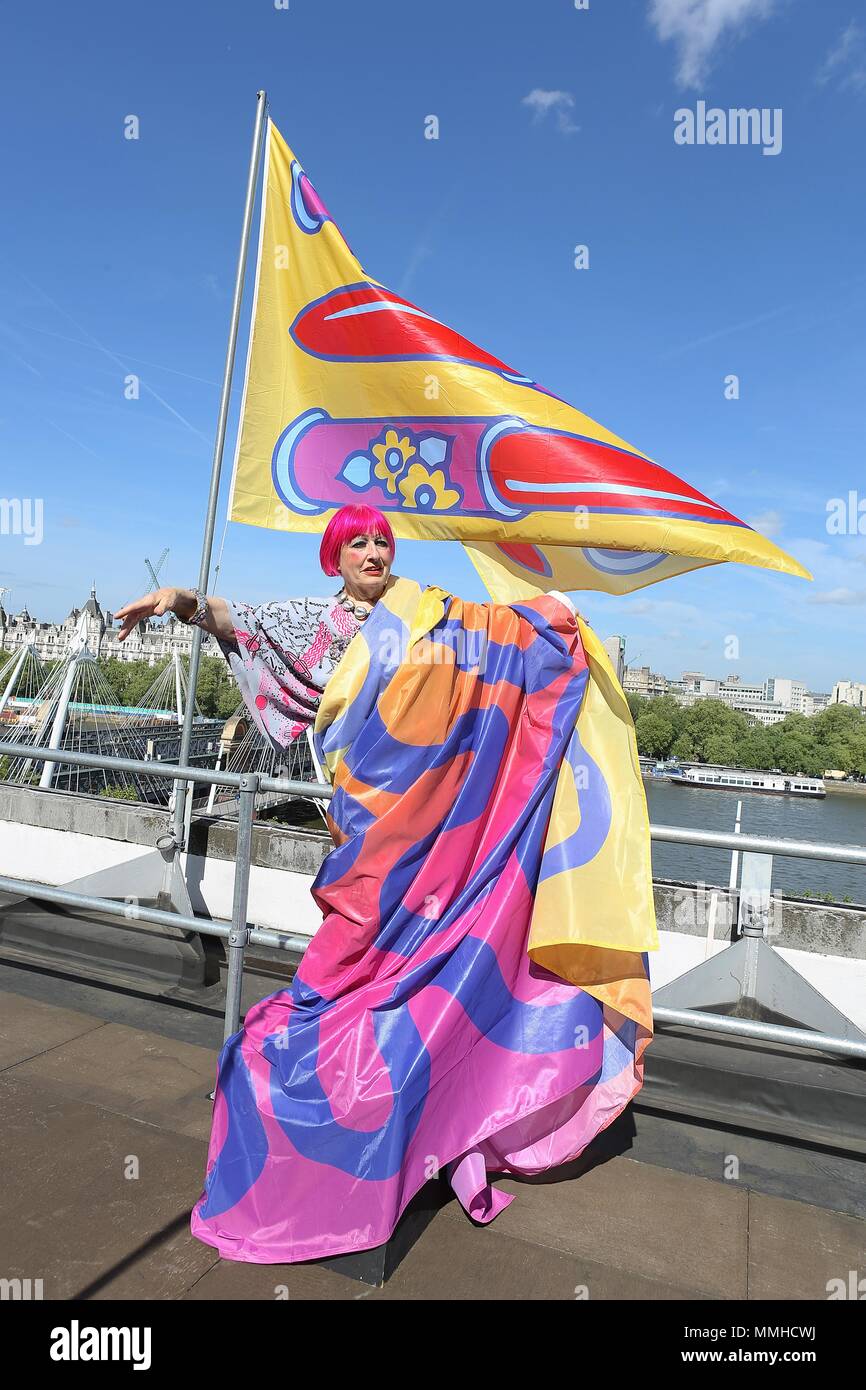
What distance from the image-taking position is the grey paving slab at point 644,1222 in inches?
76.4

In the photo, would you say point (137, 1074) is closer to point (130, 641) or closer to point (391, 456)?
point (391, 456)

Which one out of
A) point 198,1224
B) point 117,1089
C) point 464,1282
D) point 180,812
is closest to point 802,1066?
point 464,1282

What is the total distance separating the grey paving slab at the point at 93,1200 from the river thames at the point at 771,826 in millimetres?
27121

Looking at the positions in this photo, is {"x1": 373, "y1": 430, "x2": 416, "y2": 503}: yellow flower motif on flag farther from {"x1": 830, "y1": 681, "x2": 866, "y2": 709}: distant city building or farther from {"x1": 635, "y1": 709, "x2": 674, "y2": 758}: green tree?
{"x1": 830, "y1": 681, "x2": 866, "y2": 709}: distant city building

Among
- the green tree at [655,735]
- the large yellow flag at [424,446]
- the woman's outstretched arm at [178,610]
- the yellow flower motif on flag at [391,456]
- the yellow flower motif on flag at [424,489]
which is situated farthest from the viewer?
the green tree at [655,735]

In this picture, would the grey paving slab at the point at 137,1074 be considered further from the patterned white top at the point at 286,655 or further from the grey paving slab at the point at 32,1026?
the patterned white top at the point at 286,655

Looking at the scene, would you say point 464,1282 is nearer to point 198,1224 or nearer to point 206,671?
point 198,1224

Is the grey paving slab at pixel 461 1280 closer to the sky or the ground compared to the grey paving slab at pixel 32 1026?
closer to the ground

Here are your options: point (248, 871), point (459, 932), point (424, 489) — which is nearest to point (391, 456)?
point (424, 489)

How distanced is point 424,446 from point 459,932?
2.92 meters

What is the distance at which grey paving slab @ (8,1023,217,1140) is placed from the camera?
8.20 feet

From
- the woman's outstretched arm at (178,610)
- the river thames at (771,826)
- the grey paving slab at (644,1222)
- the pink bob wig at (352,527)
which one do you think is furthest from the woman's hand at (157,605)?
the river thames at (771,826)

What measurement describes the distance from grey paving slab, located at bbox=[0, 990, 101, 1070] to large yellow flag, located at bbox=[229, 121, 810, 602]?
2.50 meters

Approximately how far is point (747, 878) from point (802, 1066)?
0.92 meters
